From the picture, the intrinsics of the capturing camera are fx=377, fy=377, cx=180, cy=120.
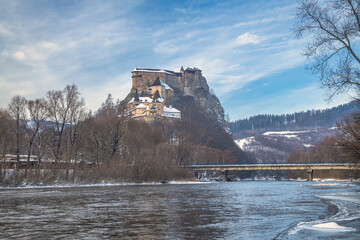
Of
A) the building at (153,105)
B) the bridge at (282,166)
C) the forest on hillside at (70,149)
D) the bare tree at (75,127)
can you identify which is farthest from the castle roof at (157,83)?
the bare tree at (75,127)

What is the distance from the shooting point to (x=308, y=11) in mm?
14109

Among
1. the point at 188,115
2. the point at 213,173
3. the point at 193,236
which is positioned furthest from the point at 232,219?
the point at 188,115

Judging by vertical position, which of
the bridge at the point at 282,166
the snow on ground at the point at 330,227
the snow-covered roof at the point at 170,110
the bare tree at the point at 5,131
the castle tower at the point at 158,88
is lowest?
the bridge at the point at 282,166

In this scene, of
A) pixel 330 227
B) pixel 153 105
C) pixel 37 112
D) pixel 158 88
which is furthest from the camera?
pixel 158 88

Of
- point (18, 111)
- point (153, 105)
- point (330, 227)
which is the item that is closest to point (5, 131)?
point (18, 111)

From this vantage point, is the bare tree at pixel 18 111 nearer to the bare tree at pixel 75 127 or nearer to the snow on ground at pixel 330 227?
the bare tree at pixel 75 127

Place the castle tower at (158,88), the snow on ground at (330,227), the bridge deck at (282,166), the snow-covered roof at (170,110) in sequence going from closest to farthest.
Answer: the snow on ground at (330,227) → the bridge deck at (282,166) → the snow-covered roof at (170,110) → the castle tower at (158,88)

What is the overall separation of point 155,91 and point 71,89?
137234 millimetres

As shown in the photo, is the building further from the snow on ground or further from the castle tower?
the snow on ground

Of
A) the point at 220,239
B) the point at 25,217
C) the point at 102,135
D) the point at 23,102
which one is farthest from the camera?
the point at 102,135

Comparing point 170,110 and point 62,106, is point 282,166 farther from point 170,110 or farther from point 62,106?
point 170,110

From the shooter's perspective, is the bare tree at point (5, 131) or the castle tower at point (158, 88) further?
the castle tower at point (158, 88)

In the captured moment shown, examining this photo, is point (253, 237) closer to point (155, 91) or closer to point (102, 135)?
point (102, 135)

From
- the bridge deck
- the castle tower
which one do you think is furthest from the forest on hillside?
the castle tower
